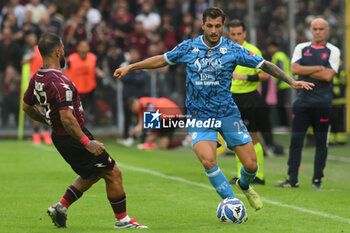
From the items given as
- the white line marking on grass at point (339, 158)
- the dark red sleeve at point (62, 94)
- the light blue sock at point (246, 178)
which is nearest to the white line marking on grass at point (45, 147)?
the white line marking on grass at point (339, 158)

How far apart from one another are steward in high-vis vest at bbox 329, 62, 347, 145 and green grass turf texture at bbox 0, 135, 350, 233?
3.01 metres

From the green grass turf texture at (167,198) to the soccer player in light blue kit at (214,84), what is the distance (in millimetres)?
700

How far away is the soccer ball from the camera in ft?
27.6

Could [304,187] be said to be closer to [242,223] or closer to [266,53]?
[242,223]

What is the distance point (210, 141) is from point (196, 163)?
7454 millimetres

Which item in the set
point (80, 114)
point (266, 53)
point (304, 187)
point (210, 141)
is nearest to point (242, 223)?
point (210, 141)

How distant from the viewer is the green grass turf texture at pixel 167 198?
8391 mm

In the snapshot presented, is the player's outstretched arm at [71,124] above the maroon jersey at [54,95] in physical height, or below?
below

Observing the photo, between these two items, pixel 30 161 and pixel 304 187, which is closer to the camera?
pixel 304 187

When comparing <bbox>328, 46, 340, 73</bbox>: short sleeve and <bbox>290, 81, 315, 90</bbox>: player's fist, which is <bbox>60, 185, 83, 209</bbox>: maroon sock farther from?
<bbox>328, 46, 340, 73</bbox>: short sleeve

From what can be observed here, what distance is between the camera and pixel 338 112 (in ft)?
66.6

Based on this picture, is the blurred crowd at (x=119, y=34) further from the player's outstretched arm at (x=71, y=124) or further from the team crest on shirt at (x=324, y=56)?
the player's outstretched arm at (x=71, y=124)

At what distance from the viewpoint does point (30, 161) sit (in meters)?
15.9

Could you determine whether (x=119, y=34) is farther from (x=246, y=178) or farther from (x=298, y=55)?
(x=246, y=178)
